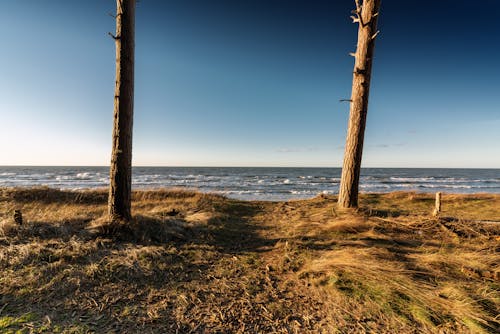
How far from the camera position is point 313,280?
298 centimetres

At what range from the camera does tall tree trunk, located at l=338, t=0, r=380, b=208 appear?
617 centimetres

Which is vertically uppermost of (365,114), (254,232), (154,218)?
(365,114)

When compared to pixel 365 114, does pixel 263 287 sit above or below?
below

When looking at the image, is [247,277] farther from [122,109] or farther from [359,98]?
[359,98]

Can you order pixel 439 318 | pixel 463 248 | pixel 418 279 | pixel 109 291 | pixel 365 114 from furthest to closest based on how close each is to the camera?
pixel 365 114
pixel 463 248
pixel 418 279
pixel 109 291
pixel 439 318

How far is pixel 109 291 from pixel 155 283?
513 millimetres

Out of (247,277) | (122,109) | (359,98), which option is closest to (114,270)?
(247,277)

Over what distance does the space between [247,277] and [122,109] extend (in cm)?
400

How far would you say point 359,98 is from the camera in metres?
6.27

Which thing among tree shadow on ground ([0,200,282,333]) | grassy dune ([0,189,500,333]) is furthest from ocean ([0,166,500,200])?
grassy dune ([0,189,500,333])

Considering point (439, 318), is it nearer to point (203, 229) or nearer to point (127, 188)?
point (203, 229)

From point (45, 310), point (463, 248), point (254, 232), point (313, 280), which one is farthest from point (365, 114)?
point (45, 310)

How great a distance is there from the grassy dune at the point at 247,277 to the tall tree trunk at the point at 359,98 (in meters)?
1.36

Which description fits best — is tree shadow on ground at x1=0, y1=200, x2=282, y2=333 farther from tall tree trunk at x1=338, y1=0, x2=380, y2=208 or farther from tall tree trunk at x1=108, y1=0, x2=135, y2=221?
tall tree trunk at x1=338, y1=0, x2=380, y2=208
